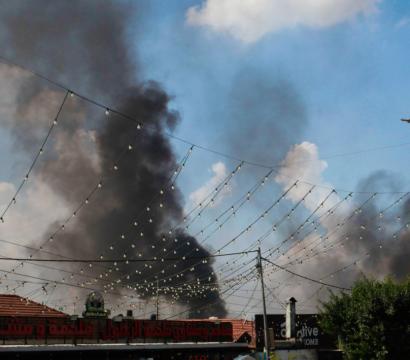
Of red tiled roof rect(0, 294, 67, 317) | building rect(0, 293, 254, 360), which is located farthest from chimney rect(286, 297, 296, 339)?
red tiled roof rect(0, 294, 67, 317)

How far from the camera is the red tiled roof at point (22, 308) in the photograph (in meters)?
34.3

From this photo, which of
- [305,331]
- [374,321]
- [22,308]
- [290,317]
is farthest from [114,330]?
[305,331]

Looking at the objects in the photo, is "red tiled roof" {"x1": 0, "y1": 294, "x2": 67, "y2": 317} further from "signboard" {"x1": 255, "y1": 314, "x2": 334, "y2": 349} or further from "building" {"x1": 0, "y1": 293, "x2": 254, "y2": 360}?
"signboard" {"x1": 255, "y1": 314, "x2": 334, "y2": 349}

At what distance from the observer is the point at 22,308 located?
35.6m

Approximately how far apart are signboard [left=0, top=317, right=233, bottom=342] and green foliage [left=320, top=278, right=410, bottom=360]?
8849mm

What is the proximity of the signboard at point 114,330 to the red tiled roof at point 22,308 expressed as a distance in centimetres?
579

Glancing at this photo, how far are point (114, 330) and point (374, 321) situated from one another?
15.0 metres

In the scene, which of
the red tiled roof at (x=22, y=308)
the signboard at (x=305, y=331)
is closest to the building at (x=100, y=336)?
the red tiled roof at (x=22, y=308)

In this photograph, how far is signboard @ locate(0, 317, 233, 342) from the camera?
2828cm

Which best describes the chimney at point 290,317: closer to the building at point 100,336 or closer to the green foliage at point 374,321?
the building at point 100,336

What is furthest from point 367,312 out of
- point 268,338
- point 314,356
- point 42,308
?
point 42,308

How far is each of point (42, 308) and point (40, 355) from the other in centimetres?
909

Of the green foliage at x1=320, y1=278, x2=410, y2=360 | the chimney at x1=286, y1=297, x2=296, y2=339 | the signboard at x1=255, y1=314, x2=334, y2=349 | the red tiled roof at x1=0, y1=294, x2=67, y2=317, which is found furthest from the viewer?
the signboard at x1=255, y1=314, x2=334, y2=349

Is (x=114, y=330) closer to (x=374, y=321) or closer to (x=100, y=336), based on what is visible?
(x=100, y=336)
